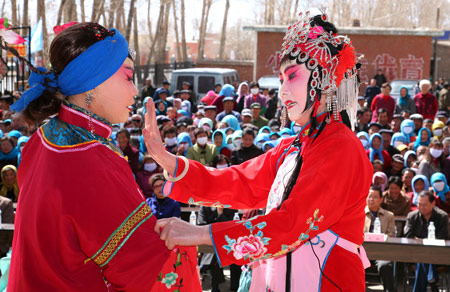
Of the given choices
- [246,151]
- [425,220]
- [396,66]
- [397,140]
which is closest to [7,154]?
[246,151]

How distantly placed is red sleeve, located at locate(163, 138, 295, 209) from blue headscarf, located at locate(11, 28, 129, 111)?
2.53 feet

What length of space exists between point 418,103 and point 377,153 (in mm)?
5093

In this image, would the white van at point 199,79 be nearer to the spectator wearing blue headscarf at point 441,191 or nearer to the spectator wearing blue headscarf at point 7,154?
the spectator wearing blue headscarf at point 7,154

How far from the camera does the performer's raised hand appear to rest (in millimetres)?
3066

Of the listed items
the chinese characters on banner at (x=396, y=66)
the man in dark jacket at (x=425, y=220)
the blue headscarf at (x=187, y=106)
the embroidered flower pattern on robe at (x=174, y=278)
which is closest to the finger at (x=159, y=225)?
the embroidered flower pattern on robe at (x=174, y=278)

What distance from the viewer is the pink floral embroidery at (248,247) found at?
8.89 ft

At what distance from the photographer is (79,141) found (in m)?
2.51

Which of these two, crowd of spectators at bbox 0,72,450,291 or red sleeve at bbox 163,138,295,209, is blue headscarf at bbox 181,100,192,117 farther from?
red sleeve at bbox 163,138,295,209

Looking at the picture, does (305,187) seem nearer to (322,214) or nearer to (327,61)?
(322,214)

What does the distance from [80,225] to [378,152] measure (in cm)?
827

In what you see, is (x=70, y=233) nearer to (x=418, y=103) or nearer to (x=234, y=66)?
(x=418, y=103)

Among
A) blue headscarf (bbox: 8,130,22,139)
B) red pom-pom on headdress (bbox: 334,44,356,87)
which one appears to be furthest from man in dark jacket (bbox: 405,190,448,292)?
blue headscarf (bbox: 8,130,22,139)

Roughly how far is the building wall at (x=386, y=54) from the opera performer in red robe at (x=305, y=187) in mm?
20719

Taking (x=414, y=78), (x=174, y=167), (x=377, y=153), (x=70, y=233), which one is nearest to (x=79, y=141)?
(x=70, y=233)
